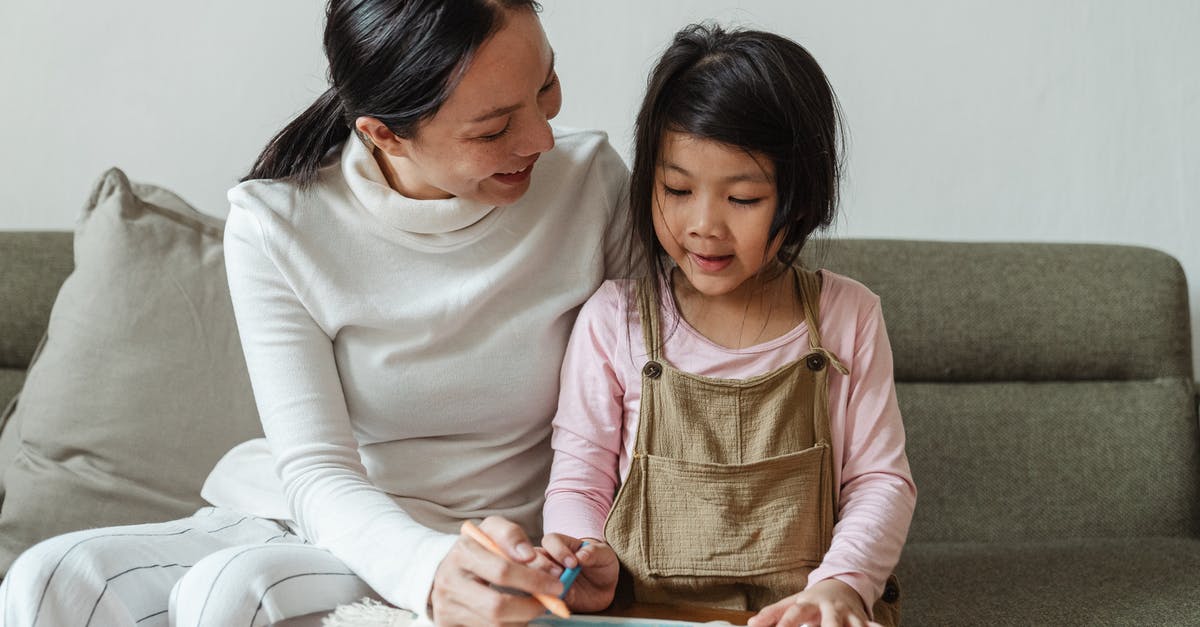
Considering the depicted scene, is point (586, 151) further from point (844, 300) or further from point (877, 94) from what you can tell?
point (877, 94)

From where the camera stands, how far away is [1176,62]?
1803mm

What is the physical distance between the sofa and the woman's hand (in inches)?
27.5

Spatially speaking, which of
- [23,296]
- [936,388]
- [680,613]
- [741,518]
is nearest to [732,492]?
[741,518]

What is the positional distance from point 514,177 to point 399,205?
127mm

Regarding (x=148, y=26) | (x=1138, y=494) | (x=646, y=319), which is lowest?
(x=1138, y=494)

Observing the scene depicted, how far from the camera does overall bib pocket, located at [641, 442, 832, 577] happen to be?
1104 mm

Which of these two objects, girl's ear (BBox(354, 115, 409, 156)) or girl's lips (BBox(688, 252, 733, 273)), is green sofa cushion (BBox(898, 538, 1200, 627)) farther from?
girl's ear (BBox(354, 115, 409, 156))

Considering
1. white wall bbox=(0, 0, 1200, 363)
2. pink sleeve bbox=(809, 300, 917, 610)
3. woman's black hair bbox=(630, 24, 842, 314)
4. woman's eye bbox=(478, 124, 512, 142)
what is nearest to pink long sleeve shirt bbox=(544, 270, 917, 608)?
pink sleeve bbox=(809, 300, 917, 610)

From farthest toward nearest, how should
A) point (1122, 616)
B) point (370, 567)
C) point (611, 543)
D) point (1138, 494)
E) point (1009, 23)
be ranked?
point (1009, 23)
point (1138, 494)
point (1122, 616)
point (611, 543)
point (370, 567)

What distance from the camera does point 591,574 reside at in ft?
3.46

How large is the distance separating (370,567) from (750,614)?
1.17 ft

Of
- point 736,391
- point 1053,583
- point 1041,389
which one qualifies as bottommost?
point 1053,583

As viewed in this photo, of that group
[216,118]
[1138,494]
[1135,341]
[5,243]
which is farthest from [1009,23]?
[5,243]

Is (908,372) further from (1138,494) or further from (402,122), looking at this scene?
(402,122)
